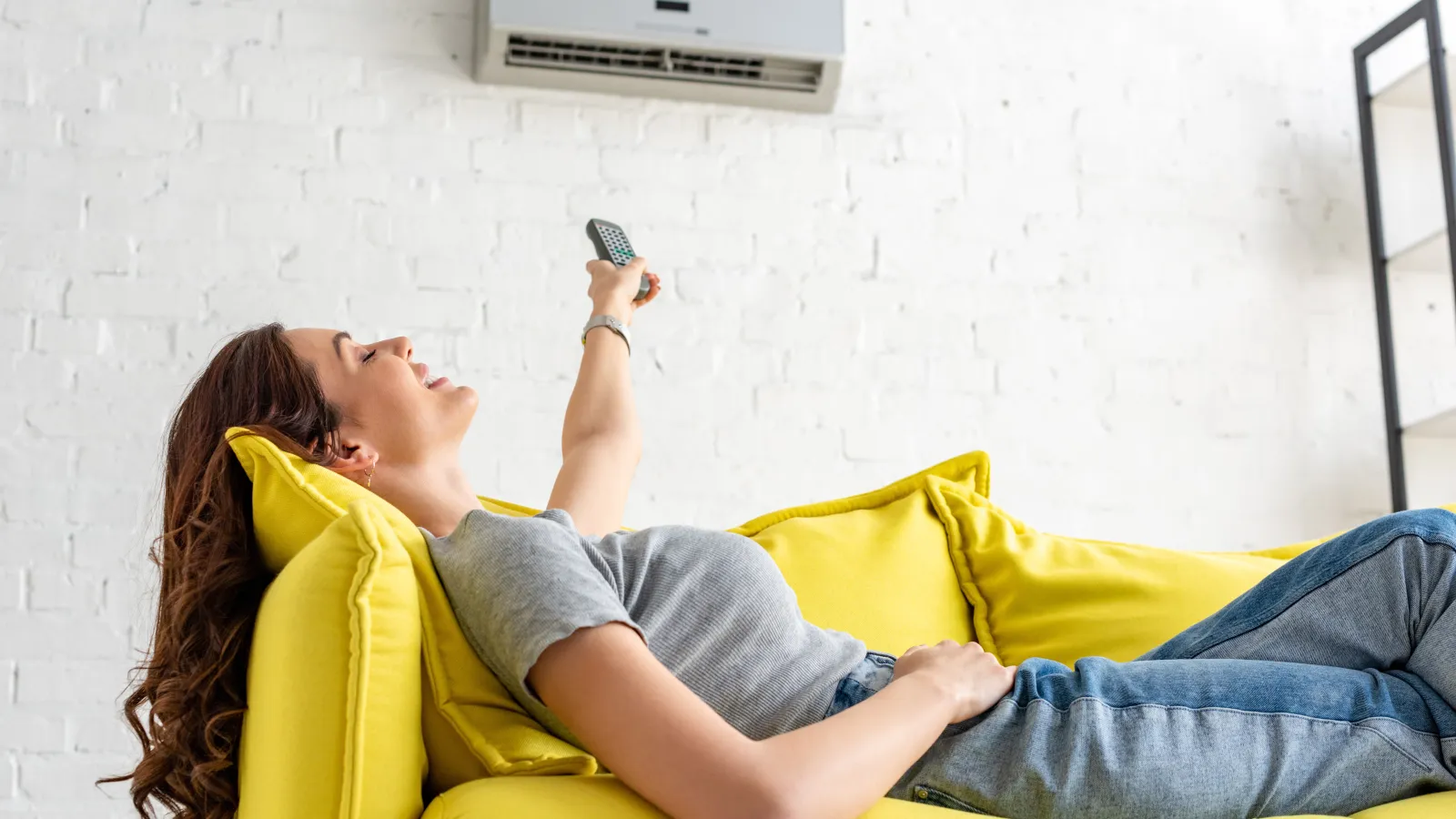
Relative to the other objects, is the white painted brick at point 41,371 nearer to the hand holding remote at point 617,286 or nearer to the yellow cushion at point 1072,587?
the hand holding remote at point 617,286

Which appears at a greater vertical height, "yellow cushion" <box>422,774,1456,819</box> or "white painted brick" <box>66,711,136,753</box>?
"yellow cushion" <box>422,774,1456,819</box>

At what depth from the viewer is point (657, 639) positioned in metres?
1.27

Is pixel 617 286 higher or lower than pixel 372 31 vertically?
lower

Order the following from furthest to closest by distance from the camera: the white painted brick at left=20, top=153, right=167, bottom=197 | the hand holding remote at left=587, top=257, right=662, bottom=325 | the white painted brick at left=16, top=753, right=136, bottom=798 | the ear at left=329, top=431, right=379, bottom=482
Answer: the white painted brick at left=20, top=153, right=167, bottom=197, the white painted brick at left=16, top=753, right=136, bottom=798, the hand holding remote at left=587, top=257, right=662, bottom=325, the ear at left=329, top=431, right=379, bottom=482

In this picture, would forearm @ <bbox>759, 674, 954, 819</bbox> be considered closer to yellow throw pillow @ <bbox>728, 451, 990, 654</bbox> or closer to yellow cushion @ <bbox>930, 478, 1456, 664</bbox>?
yellow throw pillow @ <bbox>728, 451, 990, 654</bbox>

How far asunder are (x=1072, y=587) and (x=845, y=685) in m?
0.61

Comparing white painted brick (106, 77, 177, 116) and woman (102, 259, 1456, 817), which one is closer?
woman (102, 259, 1456, 817)

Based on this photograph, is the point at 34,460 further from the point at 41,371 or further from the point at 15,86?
the point at 15,86

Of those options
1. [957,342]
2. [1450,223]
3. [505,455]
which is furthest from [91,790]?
[1450,223]

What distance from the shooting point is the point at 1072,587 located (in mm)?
1805

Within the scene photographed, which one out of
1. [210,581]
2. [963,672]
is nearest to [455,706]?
[210,581]

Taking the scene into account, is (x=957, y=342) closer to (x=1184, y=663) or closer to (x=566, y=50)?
(x=566, y=50)

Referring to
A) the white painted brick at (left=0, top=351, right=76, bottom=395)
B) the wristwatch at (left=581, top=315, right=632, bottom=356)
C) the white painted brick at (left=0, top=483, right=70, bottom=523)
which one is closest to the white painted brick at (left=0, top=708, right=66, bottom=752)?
the white painted brick at (left=0, top=483, right=70, bottom=523)

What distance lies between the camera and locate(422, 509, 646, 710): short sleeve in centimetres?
112
